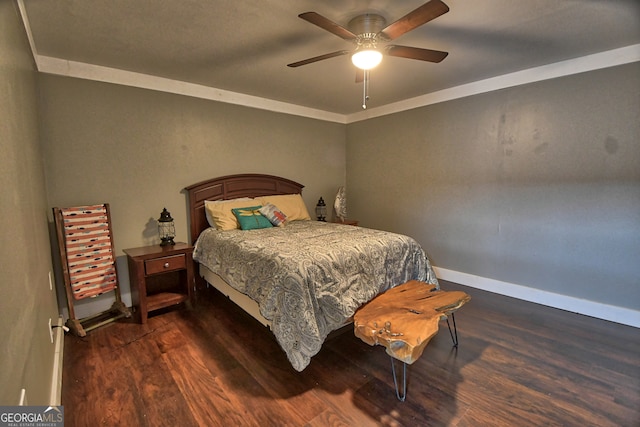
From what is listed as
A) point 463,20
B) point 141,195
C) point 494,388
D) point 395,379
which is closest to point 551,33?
point 463,20

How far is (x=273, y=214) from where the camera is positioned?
348cm

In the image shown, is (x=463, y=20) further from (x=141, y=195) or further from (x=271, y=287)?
(x=141, y=195)

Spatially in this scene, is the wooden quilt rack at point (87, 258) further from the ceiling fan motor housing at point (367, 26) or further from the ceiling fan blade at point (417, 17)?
the ceiling fan blade at point (417, 17)

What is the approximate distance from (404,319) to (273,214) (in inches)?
82.8

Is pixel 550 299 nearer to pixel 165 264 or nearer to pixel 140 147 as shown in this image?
pixel 165 264

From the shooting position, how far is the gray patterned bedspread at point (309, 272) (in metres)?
1.93

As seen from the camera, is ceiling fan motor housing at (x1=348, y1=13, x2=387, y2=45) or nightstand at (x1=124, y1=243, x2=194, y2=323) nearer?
ceiling fan motor housing at (x1=348, y1=13, x2=387, y2=45)

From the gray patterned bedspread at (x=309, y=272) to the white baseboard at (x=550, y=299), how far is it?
1181mm

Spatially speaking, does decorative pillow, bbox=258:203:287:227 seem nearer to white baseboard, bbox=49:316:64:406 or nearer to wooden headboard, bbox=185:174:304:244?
wooden headboard, bbox=185:174:304:244

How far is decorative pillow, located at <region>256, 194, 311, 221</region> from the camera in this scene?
381cm

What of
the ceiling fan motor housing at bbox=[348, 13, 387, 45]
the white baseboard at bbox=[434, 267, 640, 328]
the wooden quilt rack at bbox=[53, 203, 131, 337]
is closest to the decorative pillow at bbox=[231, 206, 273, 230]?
the wooden quilt rack at bbox=[53, 203, 131, 337]

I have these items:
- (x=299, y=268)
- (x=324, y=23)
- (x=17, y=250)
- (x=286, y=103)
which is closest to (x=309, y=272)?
(x=299, y=268)

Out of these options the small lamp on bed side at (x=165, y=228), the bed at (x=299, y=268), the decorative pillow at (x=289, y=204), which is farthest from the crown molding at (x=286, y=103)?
the small lamp on bed side at (x=165, y=228)

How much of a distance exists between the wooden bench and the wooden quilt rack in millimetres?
2390
